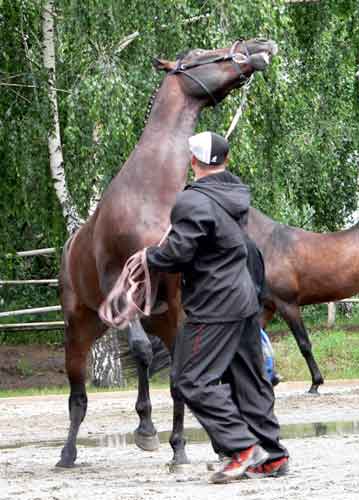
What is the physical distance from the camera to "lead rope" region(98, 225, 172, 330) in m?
7.23

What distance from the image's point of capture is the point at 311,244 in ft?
49.4

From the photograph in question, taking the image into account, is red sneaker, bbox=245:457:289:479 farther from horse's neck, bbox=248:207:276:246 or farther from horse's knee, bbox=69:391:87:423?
horse's neck, bbox=248:207:276:246

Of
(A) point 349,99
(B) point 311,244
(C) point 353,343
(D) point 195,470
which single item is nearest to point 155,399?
(B) point 311,244

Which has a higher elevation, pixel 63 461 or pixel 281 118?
pixel 281 118

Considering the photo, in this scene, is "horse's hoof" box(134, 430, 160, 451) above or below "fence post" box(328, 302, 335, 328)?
above

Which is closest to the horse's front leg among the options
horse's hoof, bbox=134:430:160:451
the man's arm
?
horse's hoof, bbox=134:430:160:451

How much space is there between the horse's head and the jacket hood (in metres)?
1.54

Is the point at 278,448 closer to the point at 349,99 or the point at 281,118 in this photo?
the point at 281,118

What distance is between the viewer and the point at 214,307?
683cm

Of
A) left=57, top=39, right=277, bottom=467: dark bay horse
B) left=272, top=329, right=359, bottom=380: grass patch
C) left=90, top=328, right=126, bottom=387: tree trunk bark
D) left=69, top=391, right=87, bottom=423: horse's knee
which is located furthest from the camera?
left=90, top=328, right=126, bottom=387: tree trunk bark

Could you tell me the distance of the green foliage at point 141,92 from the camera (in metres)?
14.3

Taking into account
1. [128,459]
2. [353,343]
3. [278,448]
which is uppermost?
[278,448]

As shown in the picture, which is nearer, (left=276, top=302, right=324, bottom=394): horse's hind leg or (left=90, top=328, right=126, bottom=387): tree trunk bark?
(left=276, top=302, right=324, bottom=394): horse's hind leg

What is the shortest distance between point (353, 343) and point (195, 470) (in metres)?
10.5
